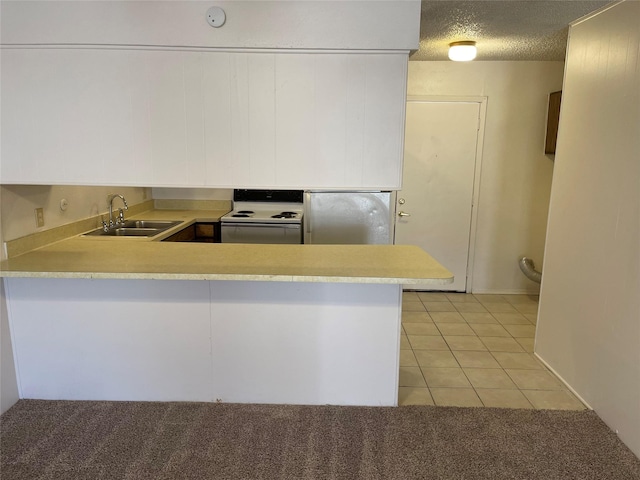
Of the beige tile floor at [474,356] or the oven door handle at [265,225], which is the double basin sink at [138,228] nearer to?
the oven door handle at [265,225]

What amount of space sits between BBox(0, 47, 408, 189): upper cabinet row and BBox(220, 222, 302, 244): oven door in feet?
5.15

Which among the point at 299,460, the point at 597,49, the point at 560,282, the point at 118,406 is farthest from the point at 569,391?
the point at 118,406

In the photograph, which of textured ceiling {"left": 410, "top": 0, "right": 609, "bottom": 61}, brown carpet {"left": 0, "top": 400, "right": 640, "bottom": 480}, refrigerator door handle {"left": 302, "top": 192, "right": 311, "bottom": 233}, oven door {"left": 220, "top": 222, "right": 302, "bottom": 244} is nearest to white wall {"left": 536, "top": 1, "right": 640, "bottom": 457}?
textured ceiling {"left": 410, "top": 0, "right": 609, "bottom": 61}

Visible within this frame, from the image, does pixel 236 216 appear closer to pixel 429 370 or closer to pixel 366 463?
pixel 429 370

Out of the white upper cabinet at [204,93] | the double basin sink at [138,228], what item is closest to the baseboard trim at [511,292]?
the white upper cabinet at [204,93]

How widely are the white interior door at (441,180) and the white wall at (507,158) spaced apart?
129 mm

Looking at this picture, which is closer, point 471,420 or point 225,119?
point 225,119

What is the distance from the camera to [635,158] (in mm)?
2111

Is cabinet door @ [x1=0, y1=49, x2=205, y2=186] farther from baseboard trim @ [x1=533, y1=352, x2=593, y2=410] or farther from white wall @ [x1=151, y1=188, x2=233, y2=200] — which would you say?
baseboard trim @ [x1=533, y1=352, x2=593, y2=410]

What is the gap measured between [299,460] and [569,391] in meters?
1.83

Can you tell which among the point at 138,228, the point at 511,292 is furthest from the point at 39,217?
the point at 511,292

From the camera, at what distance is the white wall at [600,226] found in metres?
2.13

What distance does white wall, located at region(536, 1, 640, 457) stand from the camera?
2.13 metres

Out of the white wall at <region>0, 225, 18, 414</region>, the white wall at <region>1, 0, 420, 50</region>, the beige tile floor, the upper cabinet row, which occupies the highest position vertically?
the white wall at <region>1, 0, 420, 50</region>
